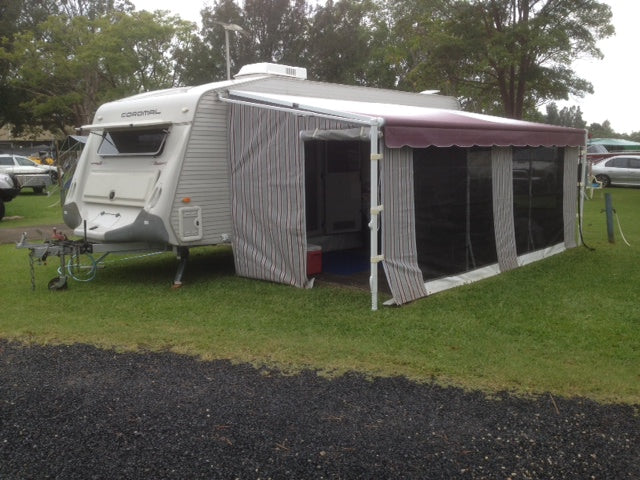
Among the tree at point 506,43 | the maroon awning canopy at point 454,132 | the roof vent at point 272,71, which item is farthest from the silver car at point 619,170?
the roof vent at point 272,71

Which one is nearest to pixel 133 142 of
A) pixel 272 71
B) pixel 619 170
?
pixel 272 71

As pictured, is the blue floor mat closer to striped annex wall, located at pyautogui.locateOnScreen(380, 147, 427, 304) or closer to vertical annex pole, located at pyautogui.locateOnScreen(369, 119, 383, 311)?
striped annex wall, located at pyautogui.locateOnScreen(380, 147, 427, 304)

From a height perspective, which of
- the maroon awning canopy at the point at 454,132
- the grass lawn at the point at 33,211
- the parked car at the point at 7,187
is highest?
the maroon awning canopy at the point at 454,132

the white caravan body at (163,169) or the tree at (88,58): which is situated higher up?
the tree at (88,58)

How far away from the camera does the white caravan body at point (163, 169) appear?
23.7ft

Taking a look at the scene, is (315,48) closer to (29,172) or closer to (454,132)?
(29,172)

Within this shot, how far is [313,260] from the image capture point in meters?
7.54

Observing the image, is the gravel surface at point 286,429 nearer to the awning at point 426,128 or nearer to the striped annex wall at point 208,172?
the awning at point 426,128

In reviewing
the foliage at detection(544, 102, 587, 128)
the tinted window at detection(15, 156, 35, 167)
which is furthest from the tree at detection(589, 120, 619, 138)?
the tinted window at detection(15, 156, 35, 167)

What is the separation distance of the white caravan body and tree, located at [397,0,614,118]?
46.5 feet

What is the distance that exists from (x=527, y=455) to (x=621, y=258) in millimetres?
6852

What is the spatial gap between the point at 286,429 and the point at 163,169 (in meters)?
4.33

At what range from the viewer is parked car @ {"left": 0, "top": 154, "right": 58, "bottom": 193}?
22.8m

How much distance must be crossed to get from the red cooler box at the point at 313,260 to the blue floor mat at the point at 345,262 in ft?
2.21
